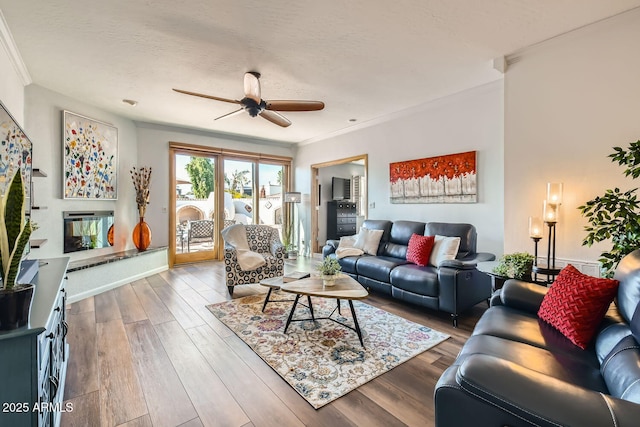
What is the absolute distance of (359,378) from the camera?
1953 mm

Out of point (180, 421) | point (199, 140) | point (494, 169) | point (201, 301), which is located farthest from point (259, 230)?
point (494, 169)

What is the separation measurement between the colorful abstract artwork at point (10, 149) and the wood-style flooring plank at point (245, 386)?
1.80m

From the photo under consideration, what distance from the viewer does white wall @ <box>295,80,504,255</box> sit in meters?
3.59

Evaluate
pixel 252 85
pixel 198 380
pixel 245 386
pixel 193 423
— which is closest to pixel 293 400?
pixel 245 386

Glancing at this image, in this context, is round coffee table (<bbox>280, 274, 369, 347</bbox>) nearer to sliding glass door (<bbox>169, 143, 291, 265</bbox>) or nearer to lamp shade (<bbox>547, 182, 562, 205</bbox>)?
lamp shade (<bbox>547, 182, 562, 205</bbox>)

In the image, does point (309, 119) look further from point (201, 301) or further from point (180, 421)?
point (180, 421)

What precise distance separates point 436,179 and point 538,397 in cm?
366

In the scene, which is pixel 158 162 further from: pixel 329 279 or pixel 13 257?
pixel 13 257

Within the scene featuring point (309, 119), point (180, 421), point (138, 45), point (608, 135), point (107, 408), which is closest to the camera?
point (180, 421)

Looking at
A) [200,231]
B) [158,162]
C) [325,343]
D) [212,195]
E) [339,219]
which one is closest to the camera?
[325,343]

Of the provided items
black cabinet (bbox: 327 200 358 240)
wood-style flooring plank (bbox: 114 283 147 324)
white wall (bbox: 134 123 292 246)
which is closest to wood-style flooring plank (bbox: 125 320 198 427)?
wood-style flooring plank (bbox: 114 283 147 324)

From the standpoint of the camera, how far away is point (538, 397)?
86cm

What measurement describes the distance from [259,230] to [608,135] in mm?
4158

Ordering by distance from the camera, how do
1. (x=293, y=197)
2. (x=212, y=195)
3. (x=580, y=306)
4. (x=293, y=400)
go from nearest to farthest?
(x=580, y=306) → (x=293, y=400) → (x=212, y=195) → (x=293, y=197)
